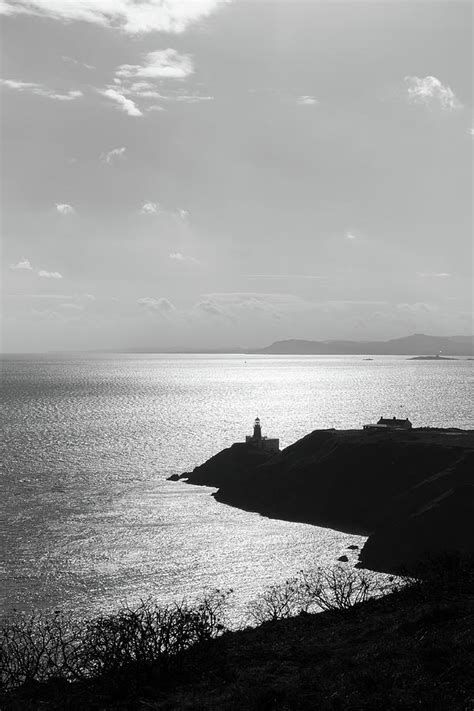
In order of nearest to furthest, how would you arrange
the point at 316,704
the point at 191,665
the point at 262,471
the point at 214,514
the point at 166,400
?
the point at 316,704 → the point at 191,665 → the point at 214,514 → the point at 262,471 → the point at 166,400

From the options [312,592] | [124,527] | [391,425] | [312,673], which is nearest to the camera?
[312,673]

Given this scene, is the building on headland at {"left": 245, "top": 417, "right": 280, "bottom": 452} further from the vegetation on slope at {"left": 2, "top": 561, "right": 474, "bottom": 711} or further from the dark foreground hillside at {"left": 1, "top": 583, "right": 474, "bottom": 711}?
the dark foreground hillside at {"left": 1, "top": 583, "right": 474, "bottom": 711}

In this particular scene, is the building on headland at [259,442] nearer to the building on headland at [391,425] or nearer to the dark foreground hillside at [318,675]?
the building on headland at [391,425]

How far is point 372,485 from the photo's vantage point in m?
58.8

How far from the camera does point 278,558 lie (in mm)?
46281

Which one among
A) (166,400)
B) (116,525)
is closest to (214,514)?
(116,525)

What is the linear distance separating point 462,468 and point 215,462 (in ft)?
101

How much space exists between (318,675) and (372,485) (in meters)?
43.1

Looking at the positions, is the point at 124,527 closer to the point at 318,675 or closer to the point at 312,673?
the point at 312,673

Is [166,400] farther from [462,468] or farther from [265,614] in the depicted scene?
[265,614]

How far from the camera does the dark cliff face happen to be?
46.0 m

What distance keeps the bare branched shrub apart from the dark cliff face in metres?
3.33

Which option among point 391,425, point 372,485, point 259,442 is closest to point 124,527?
point 372,485

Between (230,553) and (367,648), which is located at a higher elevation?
(367,648)
